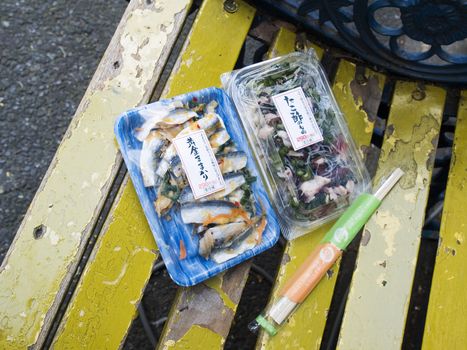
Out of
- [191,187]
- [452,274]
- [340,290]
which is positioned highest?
[191,187]

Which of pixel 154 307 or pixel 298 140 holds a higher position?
pixel 298 140

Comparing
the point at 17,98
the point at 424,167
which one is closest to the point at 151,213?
the point at 424,167

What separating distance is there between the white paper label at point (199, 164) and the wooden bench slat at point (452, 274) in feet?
1.33

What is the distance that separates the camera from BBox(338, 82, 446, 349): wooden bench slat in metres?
0.91

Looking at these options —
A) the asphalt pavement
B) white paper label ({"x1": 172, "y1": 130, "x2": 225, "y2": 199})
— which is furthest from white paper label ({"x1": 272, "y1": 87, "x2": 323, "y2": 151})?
the asphalt pavement

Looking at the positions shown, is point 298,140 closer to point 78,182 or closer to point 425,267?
point 78,182

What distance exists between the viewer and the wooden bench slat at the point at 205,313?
87 cm

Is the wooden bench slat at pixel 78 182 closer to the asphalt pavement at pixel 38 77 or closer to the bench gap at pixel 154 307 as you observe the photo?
the bench gap at pixel 154 307

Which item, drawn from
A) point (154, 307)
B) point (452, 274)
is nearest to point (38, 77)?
point (154, 307)

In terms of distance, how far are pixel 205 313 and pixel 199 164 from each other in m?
0.24

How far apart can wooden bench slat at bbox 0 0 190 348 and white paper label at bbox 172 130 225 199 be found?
0.36 feet

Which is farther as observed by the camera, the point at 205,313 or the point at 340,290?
the point at 340,290

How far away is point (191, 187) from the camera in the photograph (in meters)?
0.89

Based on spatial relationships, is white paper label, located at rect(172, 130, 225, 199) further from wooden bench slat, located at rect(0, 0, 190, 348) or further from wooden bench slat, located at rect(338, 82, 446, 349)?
wooden bench slat, located at rect(338, 82, 446, 349)
